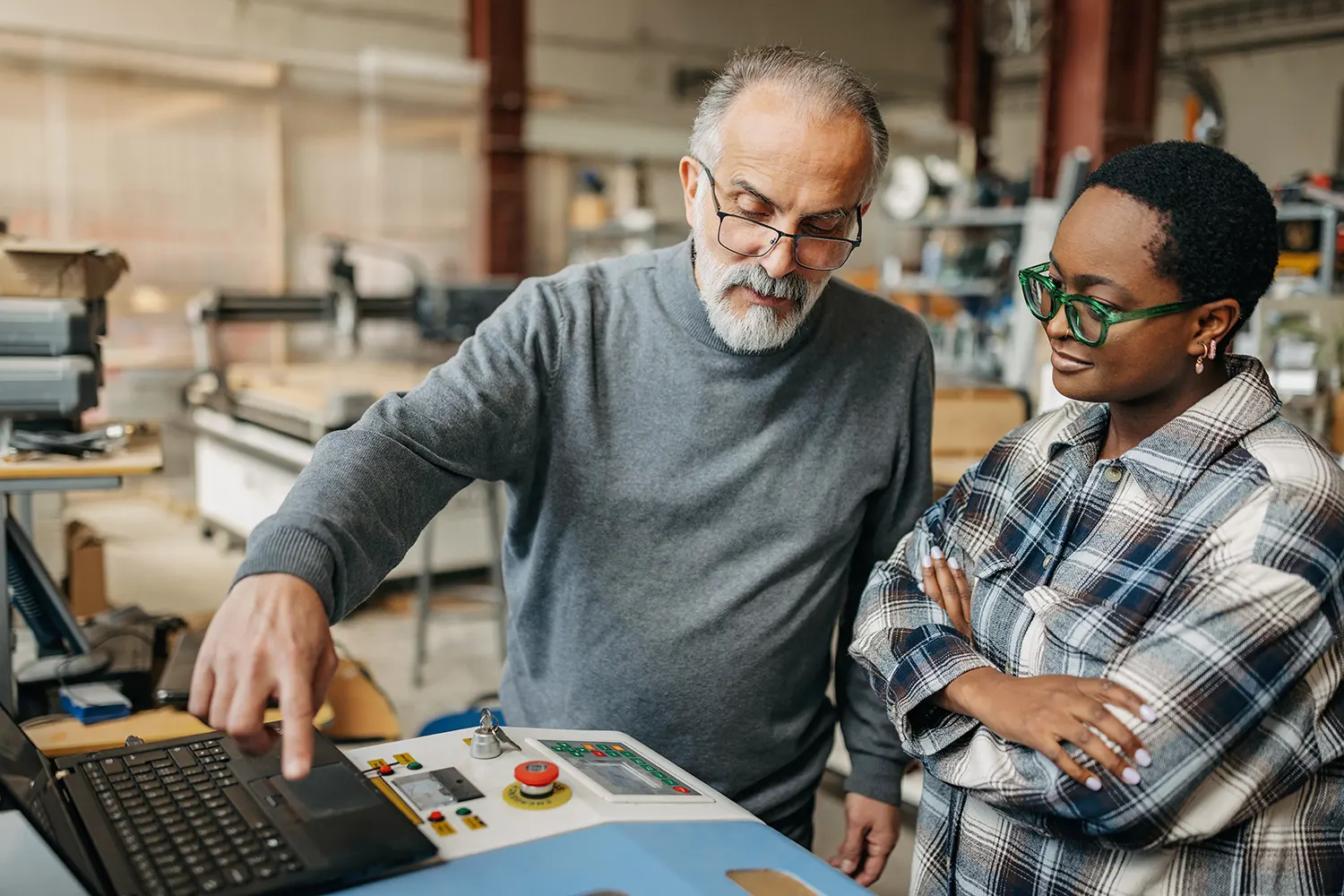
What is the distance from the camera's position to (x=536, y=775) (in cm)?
95

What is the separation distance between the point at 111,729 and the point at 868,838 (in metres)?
1.33

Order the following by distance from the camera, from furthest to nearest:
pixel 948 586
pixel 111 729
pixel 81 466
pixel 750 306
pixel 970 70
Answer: pixel 970 70 < pixel 81 466 < pixel 111 729 < pixel 750 306 < pixel 948 586

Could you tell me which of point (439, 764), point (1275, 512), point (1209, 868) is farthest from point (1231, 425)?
point (439, 764)

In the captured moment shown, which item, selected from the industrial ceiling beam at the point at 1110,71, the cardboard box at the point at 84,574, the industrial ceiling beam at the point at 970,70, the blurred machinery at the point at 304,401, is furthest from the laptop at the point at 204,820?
the industrial ceiling beam at the point at 970,70

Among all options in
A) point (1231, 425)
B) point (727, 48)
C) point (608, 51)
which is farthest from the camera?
point (727, 48)

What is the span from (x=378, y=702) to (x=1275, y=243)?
181cm

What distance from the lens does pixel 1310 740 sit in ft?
3.21

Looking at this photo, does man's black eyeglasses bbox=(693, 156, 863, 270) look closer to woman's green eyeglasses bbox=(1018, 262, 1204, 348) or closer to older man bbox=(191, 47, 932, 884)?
older man bbox=(191, 47, 932, 884)

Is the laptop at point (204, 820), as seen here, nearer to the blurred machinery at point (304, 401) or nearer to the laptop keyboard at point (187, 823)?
the laptop keyboard at point (187, 823)

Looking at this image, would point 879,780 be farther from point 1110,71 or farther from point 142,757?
point 1110,71

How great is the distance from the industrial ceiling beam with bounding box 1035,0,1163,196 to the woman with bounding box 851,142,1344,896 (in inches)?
207

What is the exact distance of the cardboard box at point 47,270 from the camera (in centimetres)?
222

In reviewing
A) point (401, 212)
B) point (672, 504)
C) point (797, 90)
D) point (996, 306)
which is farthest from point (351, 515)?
point (401, 212)

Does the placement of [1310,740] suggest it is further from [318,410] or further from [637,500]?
[318,410]
